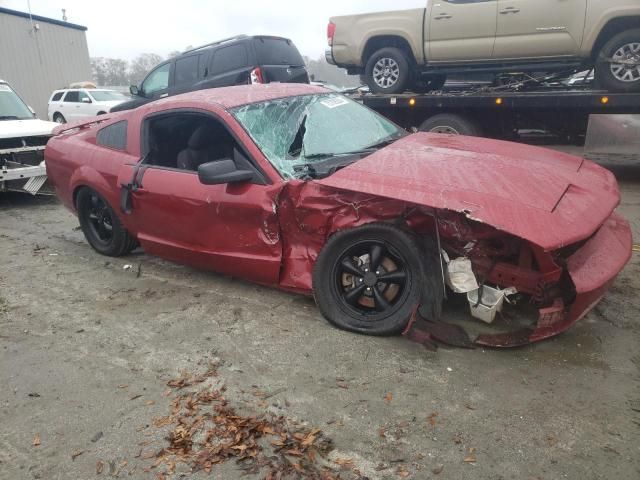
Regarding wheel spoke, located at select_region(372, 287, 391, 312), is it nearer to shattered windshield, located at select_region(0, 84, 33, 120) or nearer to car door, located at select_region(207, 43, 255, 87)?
car door, located at select_region(207, 43, 255, 87)

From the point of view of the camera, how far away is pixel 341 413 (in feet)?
8.13

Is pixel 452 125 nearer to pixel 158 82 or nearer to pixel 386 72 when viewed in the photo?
pixel 386 72

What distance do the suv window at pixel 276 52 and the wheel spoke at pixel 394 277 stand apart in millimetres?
7258

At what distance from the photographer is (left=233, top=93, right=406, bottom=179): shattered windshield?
11.6 ft

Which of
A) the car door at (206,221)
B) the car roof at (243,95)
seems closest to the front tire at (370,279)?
the car door at (206,221)

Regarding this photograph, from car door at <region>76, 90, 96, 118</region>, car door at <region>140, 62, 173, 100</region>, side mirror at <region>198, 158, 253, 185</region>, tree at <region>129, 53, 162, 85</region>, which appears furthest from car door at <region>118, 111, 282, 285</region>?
tree at <region>129, 53, 162, 85</region>

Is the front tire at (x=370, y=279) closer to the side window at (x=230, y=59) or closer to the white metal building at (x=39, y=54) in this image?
the side window at (x=230, y=59)

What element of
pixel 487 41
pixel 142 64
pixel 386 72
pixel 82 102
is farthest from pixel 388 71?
pixel 142 64

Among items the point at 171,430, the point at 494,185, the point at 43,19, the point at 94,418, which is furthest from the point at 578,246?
the point at 43,19

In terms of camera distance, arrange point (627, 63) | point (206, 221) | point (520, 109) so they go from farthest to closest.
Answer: point (520, 109) → point (627, 63) → point (206, 221)

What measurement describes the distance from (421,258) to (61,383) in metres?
2.18

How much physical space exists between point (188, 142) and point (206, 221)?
102cm

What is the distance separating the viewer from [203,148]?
13.9ft

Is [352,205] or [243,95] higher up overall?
[243,95]
